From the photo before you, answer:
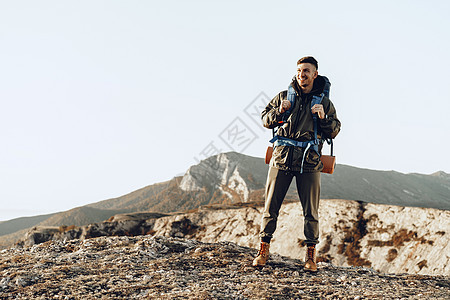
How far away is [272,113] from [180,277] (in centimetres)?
341

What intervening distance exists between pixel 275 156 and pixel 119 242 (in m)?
4.61

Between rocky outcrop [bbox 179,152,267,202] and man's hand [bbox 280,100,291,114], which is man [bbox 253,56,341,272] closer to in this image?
man's hand [bbox 280,100,291,114]

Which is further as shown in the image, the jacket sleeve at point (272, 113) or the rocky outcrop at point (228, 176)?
the rocky outcrop at point (228, 176)

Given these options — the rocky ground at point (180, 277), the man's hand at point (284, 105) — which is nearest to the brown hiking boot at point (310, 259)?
the rocky ground at point (180, 277)

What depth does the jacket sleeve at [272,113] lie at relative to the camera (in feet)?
22.0

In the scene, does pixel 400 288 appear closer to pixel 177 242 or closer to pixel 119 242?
pixel 177 242

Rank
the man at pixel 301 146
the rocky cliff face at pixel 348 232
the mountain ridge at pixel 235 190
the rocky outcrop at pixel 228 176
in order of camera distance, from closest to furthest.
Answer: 1. the man at pixel 301 146
2. the rocky cliff face at pixel 348 232
3. the mountain ridge at pixel 235 190
4. the rocky outcrop at pixel 228 176

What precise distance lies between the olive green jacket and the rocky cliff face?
30.7 ft

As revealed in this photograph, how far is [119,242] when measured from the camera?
344 inches

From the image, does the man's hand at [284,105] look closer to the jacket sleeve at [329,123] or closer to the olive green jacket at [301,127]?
the olive green jacket at [301,127]

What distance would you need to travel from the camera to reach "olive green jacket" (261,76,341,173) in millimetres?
6633

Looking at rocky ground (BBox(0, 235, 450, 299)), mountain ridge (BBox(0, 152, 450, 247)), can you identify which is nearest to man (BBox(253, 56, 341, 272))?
rocky ground (BBox(0, 235, 450, 299))

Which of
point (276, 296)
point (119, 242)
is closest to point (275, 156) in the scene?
point (276, 296)

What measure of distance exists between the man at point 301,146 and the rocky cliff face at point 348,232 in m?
8.87
